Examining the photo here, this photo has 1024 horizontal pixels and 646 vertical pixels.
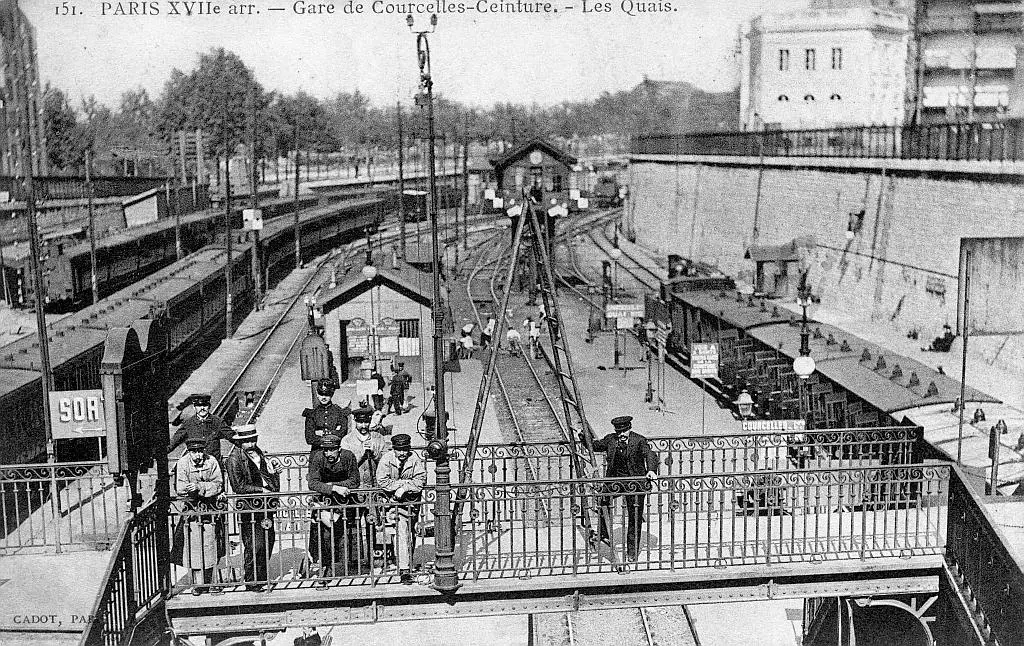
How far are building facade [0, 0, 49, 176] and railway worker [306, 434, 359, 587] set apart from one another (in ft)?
19.8

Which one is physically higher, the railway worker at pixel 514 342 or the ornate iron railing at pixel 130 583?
the ornate iron railing at pixel 130 583

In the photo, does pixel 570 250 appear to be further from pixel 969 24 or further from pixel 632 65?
pixel 632 65

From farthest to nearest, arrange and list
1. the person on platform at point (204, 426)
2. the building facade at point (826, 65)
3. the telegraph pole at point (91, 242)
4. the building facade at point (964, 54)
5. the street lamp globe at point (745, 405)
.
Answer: the building facade at point (964, 54) < the building facade at point (826, 65) < the telegraph pole at point (91, 242) < the street lamp globe at point (745, 405) < the person on platform at point (204, 426)

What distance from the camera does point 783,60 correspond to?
1163 inches

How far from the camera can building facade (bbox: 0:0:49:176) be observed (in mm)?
12372

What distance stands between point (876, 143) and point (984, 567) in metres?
18.3

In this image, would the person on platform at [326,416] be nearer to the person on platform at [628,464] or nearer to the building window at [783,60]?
the person on platform at [628,464]

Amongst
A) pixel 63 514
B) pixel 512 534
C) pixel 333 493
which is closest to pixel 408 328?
pixel 63 514

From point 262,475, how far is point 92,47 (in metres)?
6.47

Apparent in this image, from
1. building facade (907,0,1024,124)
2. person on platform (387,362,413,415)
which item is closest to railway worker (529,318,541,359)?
person on platform (387,362,413,415)

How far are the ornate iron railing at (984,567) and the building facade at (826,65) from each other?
24261 mm

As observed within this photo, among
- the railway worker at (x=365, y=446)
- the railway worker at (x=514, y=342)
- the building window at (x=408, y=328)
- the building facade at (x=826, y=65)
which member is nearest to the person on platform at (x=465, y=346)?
the railway worker at (x=514, y=342)

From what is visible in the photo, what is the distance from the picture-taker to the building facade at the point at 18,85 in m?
12.4

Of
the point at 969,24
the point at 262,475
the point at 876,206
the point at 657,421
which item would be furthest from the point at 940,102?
the point at 262,475
